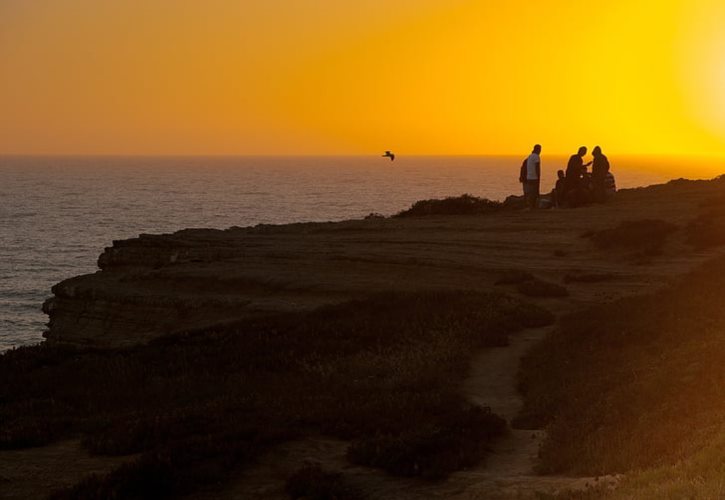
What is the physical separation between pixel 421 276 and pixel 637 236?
853 cm

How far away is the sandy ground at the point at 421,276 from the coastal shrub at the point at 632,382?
0.59 metres

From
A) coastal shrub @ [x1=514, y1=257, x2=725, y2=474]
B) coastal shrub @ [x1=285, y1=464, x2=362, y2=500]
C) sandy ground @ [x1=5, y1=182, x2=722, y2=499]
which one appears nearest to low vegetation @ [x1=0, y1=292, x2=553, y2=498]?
sandy ground @ [x1=5, y1=182, x2=722, y2=499]

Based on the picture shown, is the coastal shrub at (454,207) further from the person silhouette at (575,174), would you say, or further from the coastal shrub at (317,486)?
the coastal shrub at (317,486)

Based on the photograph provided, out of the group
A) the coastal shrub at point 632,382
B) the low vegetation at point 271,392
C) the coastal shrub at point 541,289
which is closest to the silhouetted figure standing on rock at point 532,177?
the coastal shrub at point 541,289

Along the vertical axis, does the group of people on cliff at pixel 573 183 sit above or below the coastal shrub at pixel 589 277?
above

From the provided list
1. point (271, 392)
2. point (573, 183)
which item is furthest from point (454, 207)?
point (271, 392)

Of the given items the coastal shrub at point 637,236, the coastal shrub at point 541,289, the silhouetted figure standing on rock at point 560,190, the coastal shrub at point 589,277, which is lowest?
the coastal shrub at point 541,289

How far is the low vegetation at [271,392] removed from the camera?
1298 centimetres

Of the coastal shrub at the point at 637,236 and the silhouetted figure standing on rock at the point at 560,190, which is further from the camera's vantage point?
the silhouetted figure standing on rock at the point at 560,190

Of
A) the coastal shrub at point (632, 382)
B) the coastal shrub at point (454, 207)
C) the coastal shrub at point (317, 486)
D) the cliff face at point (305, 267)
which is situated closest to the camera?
the coastal shrub at point (632, 382)

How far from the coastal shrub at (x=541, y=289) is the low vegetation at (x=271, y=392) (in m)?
1.75

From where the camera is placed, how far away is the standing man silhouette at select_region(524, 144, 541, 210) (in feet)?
134

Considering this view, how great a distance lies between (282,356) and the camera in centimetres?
1992

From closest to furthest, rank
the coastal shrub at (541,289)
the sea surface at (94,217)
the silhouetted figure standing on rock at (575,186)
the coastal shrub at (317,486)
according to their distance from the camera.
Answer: the coastal shrub at (317,486), the coastal shrub at (541,289), the silhouetted figure standing on rock at (575,186), the sea surface at (94,217)
